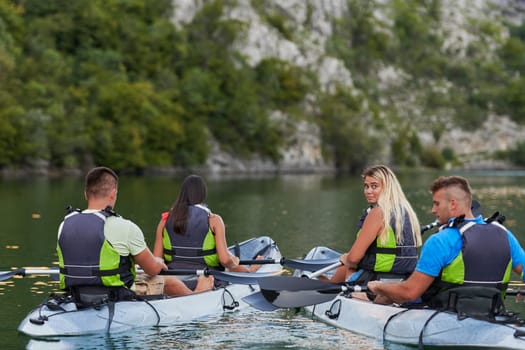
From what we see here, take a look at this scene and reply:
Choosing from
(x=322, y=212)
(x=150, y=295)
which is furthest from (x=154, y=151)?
(x=150, y=295)

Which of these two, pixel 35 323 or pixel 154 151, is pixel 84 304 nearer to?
pixel 35 323

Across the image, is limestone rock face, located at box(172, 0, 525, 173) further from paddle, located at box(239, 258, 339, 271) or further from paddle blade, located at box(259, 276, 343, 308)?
paddle blade, located at box(259, 276, 343, 308)

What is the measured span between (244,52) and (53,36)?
29.4 metres

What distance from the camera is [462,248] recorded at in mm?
10547

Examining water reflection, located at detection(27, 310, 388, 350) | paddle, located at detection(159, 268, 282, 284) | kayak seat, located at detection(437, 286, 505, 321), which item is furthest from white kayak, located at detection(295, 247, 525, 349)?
paddle, located at detection(159, 268, 282, 284)

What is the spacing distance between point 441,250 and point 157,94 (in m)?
103

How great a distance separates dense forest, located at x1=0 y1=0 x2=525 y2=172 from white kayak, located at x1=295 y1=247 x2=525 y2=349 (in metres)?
68.8

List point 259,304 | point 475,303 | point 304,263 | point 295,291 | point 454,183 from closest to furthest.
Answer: point 454,183 < point 475,303 < point 295,291 < point 259,304 < point 304,263

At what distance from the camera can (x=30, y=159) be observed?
8175 centimetres

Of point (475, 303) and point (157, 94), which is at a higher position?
point (157, 94)

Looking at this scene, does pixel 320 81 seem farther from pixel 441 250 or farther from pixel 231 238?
pixel 441 250

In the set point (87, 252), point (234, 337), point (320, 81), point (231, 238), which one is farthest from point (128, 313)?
point (320, 81)

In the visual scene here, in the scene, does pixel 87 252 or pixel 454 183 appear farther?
pixel 87 252

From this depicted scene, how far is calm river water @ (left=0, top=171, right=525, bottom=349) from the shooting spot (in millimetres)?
12008
